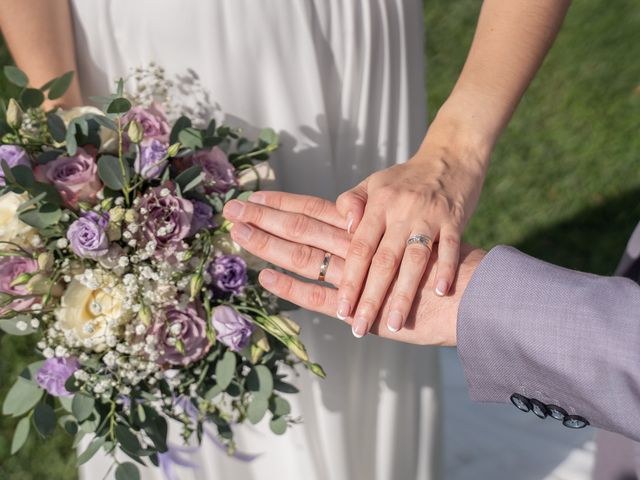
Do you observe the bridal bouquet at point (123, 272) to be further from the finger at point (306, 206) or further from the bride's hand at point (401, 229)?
the bride's hand at point (401, 229)

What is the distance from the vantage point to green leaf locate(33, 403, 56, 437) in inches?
72.6

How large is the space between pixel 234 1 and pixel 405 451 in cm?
157

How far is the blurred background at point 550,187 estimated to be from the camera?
3523 mm

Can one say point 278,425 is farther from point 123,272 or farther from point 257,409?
point 123,272

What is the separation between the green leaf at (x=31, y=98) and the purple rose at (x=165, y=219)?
36 cm

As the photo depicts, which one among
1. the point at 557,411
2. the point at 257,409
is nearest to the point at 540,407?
the point at 557,411

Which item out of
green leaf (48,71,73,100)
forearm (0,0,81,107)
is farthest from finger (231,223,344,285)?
forearm (0,0,81,107)

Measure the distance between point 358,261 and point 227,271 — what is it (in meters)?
0.30

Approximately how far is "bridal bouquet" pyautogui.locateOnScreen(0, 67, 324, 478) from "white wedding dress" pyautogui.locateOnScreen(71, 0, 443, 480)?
0.80ft

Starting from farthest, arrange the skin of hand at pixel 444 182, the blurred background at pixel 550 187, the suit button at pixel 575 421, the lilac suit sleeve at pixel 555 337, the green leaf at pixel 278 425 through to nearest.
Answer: the blurred background at pixel 550 187, the green leaf at pixel 278 425, the skin of hand at pixel 444 182, the suit button at pixel 575 421, the lilac suit sleeve at pixel 555 337

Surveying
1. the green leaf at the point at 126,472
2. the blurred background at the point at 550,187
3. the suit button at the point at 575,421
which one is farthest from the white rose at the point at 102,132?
the blurred background at the point at 550,187

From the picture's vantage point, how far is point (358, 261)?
5.91 feet

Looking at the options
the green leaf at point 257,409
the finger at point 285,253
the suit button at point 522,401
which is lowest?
the green leaf at point 257,409

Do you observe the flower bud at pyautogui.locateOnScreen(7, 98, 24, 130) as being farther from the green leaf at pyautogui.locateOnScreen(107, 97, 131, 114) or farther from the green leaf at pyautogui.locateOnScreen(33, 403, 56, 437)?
the green leaf at pyautogui.locateOnScreen(33, 403, 56, 437)
